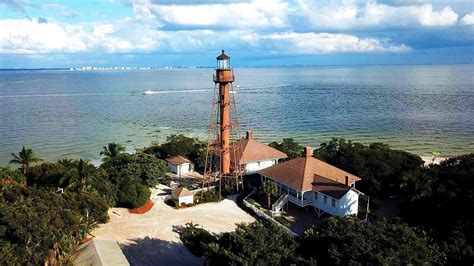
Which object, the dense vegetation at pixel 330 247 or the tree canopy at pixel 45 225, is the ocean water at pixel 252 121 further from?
the dense vegetation at pixel 330 247

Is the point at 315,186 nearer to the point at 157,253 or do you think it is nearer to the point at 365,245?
the point at 157,253

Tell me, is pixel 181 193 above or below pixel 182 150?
below

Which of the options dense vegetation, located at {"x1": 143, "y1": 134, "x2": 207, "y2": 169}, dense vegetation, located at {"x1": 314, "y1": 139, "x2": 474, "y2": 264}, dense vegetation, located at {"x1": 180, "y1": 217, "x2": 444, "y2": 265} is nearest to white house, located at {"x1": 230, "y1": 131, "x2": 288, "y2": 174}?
dense vegetation, located at {"x1": 143, "y1": 134, "x2": 207, "y2": 169}

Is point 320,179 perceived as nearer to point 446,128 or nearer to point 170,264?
point 170,264

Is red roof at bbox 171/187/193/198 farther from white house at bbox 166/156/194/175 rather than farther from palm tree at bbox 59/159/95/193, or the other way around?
white house at bbox 166/156/194/175

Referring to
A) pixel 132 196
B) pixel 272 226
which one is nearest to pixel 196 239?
pixel 272 226

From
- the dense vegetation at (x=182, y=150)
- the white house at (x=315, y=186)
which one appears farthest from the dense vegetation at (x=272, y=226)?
the dense vegetation at (x=182, y=150)
